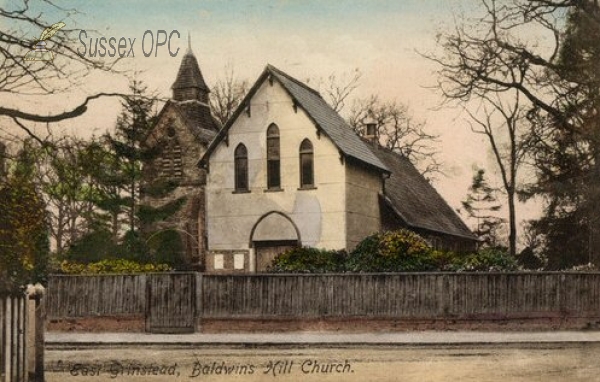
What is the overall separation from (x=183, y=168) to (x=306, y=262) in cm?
848

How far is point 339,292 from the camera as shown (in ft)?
71.6

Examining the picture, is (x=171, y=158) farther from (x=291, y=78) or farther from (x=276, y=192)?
(x=291, y=78)

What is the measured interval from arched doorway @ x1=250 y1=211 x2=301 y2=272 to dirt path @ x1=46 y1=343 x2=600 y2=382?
11156mm

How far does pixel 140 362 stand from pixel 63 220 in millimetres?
9471

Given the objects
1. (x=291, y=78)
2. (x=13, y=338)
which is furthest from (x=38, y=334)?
(x=291, y=78)

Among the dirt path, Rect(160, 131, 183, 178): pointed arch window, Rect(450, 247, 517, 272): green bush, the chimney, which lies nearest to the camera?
the dirt path

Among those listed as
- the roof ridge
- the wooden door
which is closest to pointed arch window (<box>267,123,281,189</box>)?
A: the roof ridge

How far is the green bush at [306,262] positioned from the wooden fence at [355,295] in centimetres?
83

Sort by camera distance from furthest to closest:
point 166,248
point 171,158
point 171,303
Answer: point 171,158
point 166,248
point 171,303

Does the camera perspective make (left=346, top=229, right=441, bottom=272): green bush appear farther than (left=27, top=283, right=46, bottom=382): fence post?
Yes

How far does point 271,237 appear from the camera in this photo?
94.7 feet

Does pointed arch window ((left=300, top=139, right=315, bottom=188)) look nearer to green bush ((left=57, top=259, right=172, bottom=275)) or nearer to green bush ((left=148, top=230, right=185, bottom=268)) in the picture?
green bush ((left=148, top=230, right=185, bottom=268))

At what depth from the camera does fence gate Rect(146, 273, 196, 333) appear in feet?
72.2

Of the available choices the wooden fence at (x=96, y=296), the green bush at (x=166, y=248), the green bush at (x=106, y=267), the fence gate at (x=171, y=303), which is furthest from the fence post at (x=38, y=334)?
the green bush at (x=166, y=248)
